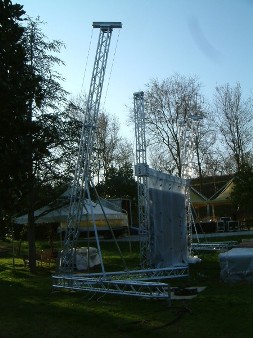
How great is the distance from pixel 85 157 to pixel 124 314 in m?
6.41

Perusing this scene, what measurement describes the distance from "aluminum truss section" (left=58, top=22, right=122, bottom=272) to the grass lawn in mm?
1267

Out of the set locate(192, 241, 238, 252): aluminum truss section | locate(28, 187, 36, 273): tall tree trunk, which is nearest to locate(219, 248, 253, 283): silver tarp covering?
locate(28, 187, 36, 273): tall tree trunk

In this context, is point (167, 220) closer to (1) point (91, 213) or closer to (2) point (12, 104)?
(1) point (91, 213)

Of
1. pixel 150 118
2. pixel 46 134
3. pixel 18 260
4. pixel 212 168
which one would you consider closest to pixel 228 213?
pixel 212 168

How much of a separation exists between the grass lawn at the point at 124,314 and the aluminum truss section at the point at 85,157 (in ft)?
4.16

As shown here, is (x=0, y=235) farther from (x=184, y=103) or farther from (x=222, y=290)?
(x=184, y=103)

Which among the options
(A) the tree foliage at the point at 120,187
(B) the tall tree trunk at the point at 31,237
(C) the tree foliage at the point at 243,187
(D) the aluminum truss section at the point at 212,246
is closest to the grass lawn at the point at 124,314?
(B) the tall tree trunk at the point at 31,237

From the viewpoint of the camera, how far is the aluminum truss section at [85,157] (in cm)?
1580

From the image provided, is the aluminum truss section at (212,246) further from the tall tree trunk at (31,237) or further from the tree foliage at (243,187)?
the tree foliage at (243,187)

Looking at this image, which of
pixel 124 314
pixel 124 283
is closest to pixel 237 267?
pixel 124 283

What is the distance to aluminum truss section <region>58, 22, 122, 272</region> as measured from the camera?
1580cm

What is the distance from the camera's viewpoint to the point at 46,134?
20.3 m

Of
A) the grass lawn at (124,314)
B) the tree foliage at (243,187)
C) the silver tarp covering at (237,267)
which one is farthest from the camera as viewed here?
the tree foliage at (243,187)

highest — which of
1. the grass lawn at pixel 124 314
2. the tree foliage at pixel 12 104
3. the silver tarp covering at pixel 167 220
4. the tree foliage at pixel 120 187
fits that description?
Answer: the tree foliage at pixel 120 187
